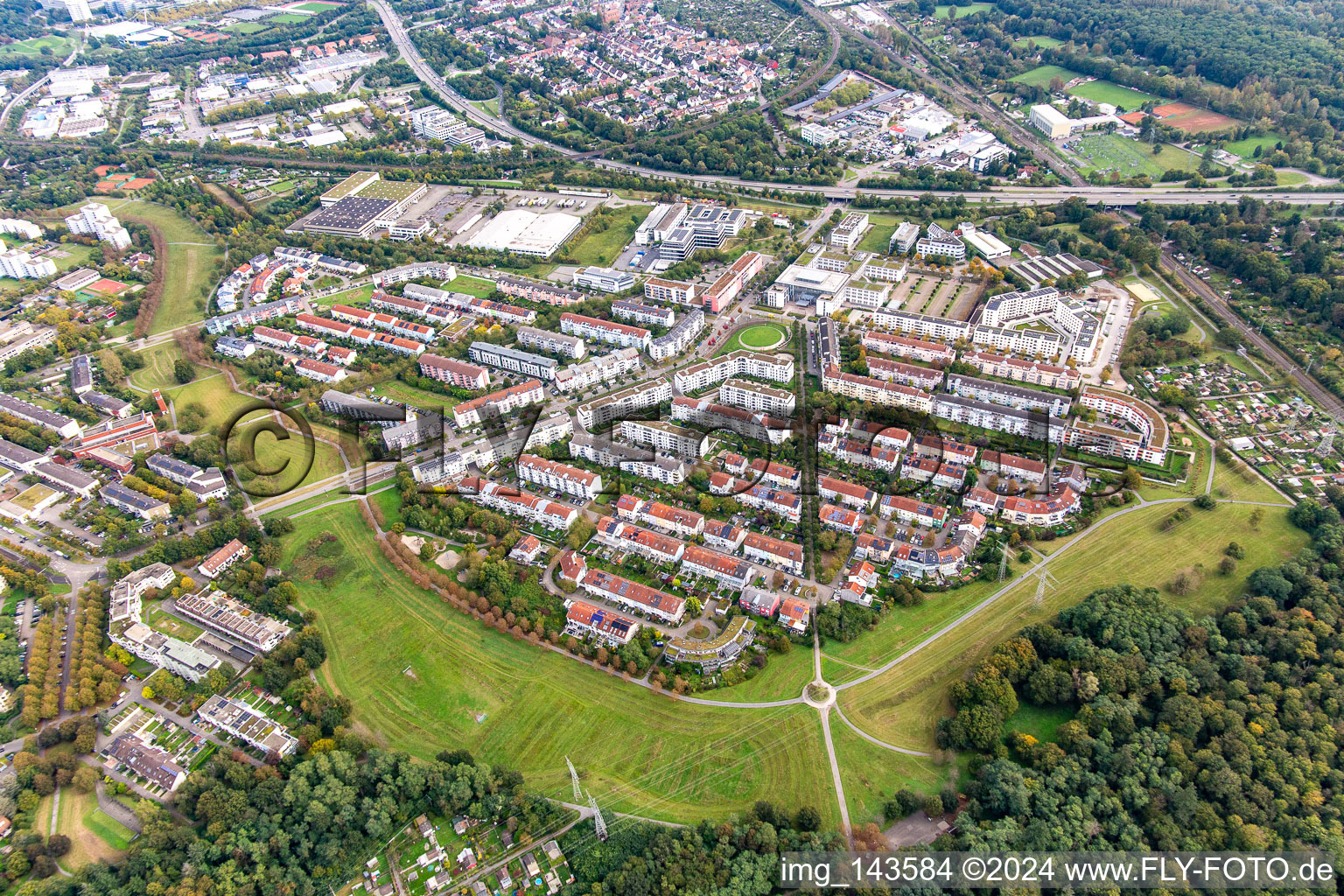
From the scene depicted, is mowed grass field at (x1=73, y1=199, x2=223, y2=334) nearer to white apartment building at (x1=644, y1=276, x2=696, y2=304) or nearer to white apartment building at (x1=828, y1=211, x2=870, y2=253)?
white apartment building at (x1=644, y1=276, x2=696, y2=304)

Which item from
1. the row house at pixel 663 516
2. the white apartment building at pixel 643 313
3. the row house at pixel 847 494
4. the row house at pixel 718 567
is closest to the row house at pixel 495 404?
the white apartment building at pixel 643 313

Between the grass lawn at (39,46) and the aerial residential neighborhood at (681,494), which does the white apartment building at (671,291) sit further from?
the grass lawn at (39,46)

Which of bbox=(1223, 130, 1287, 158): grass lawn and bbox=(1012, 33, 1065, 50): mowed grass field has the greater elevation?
bbox=(1012, 33, 1065, 50): mowed grass field

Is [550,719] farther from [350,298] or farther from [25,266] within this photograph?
[25,266]

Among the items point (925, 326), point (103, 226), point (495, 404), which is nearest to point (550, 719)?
point (495, 404)

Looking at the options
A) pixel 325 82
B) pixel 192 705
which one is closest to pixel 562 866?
pixel 192 705

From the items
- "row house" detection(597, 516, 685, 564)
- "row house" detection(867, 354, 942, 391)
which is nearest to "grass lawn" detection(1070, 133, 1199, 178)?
"row house" detection(867, 354, 942, 391)
